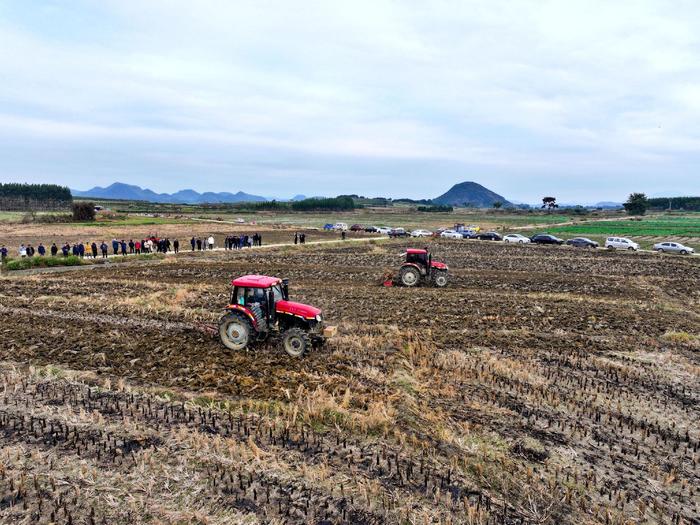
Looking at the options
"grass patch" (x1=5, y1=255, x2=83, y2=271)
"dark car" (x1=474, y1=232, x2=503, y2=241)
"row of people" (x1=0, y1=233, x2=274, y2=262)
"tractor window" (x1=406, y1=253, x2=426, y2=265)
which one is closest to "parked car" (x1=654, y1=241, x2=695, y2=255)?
"dark car" (x1=474, y1=232, x2=503, y2=241)

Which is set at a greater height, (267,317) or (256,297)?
(256,297)

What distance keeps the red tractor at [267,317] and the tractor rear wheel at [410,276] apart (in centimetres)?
1215

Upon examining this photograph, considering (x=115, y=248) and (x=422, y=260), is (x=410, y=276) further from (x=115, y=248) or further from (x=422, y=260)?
(x=115, y=248)

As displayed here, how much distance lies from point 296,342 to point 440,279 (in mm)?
13828

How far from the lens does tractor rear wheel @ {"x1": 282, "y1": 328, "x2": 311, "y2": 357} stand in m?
12.5

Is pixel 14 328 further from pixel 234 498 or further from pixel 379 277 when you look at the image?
pixel 379 277

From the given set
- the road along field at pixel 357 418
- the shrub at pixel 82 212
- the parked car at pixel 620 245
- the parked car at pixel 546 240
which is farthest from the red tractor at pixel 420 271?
the shrub at pixel 82 212

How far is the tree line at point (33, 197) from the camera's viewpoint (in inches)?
5305

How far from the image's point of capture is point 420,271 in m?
24.5

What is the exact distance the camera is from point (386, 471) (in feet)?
26.1

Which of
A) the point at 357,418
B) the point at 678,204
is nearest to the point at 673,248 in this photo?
the point at 357,418

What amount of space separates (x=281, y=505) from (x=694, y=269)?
3778cm

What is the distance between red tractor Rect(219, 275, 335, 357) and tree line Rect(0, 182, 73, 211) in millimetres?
145200

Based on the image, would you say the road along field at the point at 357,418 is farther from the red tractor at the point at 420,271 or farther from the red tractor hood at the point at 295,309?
the red tractor at the point at 420,271
